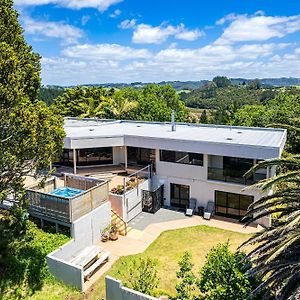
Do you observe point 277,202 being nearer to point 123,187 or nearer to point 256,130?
point 123,187

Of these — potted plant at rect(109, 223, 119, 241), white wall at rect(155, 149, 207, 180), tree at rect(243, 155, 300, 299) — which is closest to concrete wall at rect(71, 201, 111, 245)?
potted plant at rect(109, 223, 119, 241)

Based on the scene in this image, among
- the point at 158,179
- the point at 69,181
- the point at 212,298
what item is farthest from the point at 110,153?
the point at 212,298

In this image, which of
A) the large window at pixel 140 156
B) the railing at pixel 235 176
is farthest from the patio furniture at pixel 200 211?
the large window at pixel 140 156

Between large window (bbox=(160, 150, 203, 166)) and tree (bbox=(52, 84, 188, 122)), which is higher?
tree (bbox=(52, 84, 188, 122))

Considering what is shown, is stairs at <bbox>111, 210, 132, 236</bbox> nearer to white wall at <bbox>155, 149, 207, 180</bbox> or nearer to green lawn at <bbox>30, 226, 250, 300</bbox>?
green lawn at <bbox>30, 226, 250, 300</bbox>

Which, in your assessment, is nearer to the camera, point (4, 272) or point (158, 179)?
point (4, 272)

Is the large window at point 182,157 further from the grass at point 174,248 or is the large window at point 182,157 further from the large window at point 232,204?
the grass at point 174,248

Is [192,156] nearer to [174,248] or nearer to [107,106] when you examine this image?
[174,248]
